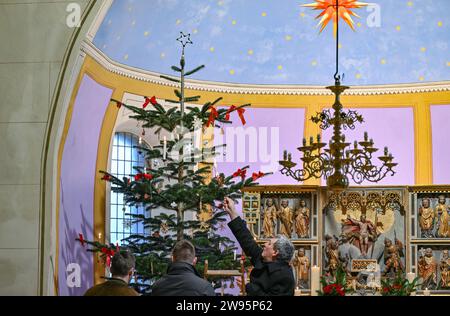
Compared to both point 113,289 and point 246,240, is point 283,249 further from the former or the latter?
point 113,289

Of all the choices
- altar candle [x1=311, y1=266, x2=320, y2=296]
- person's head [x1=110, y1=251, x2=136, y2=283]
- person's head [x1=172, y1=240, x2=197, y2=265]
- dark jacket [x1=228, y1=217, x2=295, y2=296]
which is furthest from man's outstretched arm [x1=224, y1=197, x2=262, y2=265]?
altar candle [x1=311, y1=266, x2=320, y2=296]

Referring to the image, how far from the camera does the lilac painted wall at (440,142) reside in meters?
16.3

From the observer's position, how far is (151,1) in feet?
49.5

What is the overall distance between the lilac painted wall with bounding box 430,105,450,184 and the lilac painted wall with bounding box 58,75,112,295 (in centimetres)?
545

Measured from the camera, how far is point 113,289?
19.7ft

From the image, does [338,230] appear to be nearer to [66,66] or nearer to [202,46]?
[202,46]

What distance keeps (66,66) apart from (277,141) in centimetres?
720

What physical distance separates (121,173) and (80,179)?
2149 millimetres

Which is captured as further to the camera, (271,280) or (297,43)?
(297,43)

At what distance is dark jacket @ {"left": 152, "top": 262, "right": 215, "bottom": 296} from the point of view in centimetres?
614

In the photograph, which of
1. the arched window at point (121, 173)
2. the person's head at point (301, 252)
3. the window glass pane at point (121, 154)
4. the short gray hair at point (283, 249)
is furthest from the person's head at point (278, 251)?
the window glass pane at point (121, 154)

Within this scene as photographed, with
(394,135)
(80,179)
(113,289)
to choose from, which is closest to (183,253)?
(113,289)
